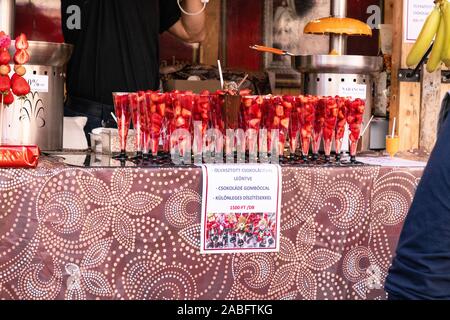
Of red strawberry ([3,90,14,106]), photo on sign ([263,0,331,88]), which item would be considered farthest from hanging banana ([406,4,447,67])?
photo on sign ([263,0,331,88])

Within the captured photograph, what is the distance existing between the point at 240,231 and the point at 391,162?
0.79 meters

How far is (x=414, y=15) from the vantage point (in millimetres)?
5082

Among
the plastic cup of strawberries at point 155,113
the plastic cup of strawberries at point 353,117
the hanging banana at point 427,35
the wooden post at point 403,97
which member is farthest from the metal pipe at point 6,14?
the wooden post at point 403,97

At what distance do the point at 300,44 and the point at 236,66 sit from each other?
2.22ft

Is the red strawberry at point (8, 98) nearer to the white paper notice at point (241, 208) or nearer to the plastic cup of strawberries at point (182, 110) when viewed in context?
the plastic cup of strawberries at point (182, 110)

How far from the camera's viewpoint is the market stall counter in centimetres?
312

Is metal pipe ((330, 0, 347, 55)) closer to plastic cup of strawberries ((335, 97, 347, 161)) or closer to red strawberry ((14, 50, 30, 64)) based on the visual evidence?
plastic cup of strawberries ((335, 97, 347, 161))

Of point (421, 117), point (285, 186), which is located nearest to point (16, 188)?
point (285, 186)

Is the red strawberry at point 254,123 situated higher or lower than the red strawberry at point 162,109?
lower

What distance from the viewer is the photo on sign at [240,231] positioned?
3.26 meters

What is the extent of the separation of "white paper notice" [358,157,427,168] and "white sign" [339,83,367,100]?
25.0 inches

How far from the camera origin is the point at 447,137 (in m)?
1.62

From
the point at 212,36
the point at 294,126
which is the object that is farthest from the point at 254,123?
the point at 212,36
